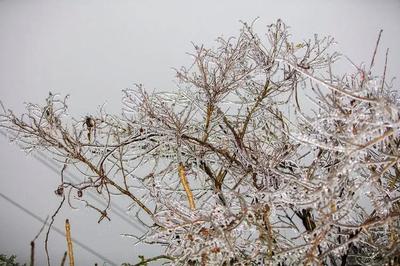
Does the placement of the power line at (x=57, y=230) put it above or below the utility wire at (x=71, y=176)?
below

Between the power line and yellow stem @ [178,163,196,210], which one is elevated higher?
yellow stem @ [178,163,196,210]

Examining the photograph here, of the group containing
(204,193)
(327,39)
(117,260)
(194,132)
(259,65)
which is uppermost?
(327,39)

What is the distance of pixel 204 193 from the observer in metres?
2.54

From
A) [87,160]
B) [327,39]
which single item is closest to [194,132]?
[87,160]

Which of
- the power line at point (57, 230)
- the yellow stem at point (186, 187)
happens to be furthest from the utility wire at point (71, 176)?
the power line at point (57, 230)

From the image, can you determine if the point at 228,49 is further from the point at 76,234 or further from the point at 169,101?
the point at 76,234

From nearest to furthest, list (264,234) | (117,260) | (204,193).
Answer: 1. (264,234)
2. (204,193)
3. (117,260)

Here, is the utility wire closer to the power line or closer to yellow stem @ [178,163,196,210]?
yellow stem @ [178,163,196,210]

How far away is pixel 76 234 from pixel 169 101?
2738 mm

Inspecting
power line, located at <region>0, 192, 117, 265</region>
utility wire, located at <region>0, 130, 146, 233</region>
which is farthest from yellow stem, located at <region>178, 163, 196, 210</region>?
power line, located at <region>0, 192, 117, 265</region>

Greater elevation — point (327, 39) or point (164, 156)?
point (327, 39)

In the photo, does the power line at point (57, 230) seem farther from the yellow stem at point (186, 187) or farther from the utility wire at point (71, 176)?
the yellow stem at point (186, 187)

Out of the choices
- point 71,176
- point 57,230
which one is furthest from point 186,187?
point 57,230

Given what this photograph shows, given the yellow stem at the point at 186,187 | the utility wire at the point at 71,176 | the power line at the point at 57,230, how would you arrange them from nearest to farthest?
1. the yellow stem at the point at 186,187
2. the utility wire at the point at 71,176
3. the power line at the point at 57,230
